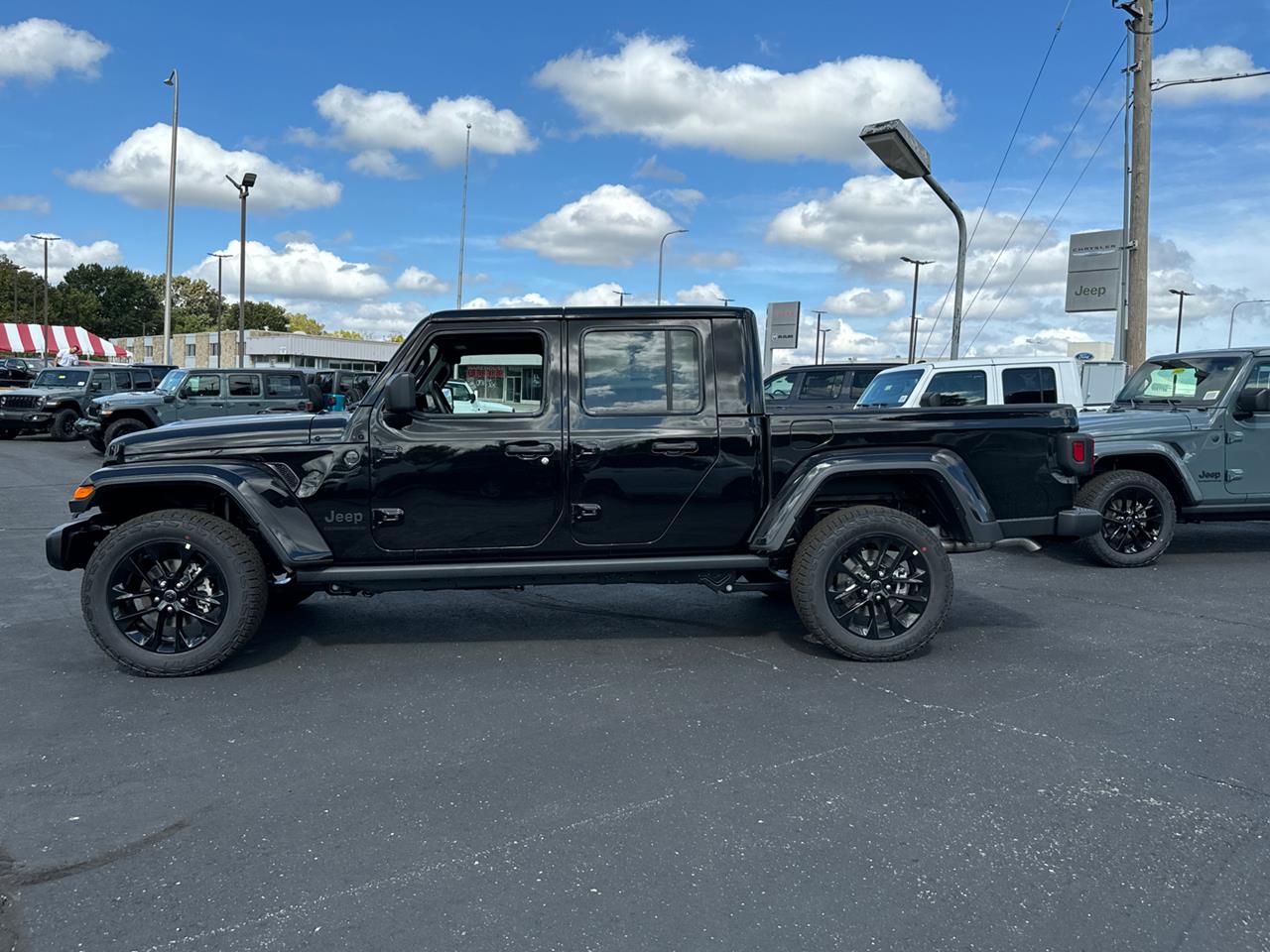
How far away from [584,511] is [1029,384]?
7.15 m

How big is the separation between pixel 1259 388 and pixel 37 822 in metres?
9.17

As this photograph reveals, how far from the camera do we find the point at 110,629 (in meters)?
4.79

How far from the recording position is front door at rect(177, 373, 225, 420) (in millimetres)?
17750

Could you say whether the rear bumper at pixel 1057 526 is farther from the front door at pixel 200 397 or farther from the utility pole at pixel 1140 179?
the front door at pixel 200 397

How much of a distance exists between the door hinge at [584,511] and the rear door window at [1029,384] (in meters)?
6.90

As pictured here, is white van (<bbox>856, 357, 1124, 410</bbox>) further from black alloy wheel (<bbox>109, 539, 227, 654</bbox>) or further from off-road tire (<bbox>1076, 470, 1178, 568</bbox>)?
black alloy wheel (<bbox>109, 539, 227, 654</bbox>)

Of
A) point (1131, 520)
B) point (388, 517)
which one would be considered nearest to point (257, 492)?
point (388, 517)

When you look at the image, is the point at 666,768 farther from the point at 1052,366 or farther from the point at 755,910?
the point at 1052,366

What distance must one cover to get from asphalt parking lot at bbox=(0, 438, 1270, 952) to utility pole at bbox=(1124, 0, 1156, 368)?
32.4ft

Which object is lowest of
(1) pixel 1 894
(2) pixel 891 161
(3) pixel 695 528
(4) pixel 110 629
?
(1) pixel 1 894

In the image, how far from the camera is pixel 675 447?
5070mm

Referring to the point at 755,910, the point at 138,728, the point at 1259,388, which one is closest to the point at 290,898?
the point at 755,910

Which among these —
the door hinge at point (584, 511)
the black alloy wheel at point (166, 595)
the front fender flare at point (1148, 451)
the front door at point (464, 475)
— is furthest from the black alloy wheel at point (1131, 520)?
the black alloy wheel at point (166, 595)

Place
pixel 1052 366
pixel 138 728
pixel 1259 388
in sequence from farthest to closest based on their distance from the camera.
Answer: pixel 1052 366 → pixel 1259 388 → pixel 138 728
